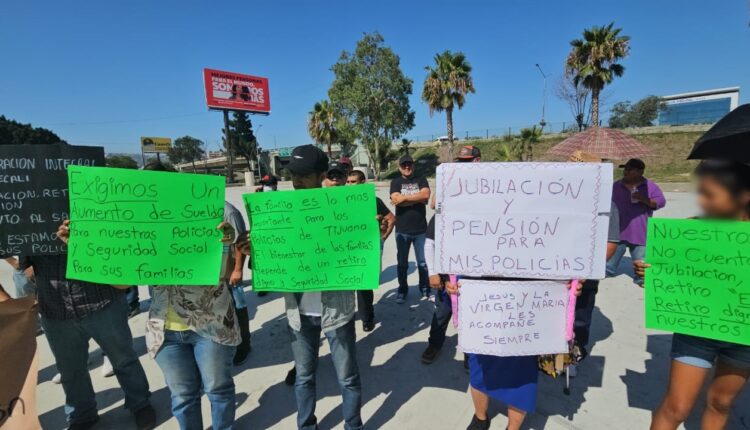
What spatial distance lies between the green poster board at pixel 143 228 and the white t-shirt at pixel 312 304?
57cm

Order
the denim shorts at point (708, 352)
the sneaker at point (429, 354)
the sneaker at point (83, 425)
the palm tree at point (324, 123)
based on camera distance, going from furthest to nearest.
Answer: the palm tree at point (324, 123) < the sneaker at point (429, 354) < the sneaker at point (83, 425) < the denim shorts at point (708, 352)

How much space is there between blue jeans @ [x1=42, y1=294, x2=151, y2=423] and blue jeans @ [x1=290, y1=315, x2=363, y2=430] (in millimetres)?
1403

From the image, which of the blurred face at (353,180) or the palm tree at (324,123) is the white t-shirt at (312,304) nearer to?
the blurred face at (353,180)

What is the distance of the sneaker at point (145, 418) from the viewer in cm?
261

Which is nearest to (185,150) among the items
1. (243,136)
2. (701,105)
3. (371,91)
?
(243,136)

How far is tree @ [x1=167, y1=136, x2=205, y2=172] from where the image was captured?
7856 centimetres

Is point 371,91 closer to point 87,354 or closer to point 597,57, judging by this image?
point 597,57

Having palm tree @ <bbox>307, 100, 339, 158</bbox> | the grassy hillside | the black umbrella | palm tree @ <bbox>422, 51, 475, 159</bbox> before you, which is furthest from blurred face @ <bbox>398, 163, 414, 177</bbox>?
palm tree @ <bbox>307, 100, 339, 158</bbox>

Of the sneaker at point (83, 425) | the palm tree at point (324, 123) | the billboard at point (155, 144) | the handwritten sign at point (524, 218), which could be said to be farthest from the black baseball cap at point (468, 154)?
the billboard at point (155, 144)

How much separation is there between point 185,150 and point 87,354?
91.3 metres

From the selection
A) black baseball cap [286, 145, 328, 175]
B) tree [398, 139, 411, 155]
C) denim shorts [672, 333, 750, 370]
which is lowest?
denim shorts [672, 333, 750, 370]

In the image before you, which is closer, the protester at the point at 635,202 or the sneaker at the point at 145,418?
the sneaker at the point at 145,418

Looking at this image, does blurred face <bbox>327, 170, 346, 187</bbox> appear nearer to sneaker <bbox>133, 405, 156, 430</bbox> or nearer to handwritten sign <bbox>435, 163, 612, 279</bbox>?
handwritten sign <bbox>435, 163, 612, 279</bbox>

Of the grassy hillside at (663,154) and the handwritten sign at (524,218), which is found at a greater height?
the grassy hillside at (663,154)
